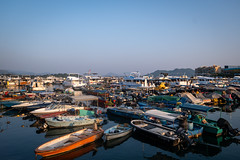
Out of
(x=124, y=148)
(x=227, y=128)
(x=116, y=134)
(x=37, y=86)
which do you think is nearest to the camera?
(x=124, y=148)

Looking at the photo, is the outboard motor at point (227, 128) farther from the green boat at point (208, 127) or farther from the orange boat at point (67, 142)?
the orange boat at point (67, 142)

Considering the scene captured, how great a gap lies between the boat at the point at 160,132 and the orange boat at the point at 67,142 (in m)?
4.91

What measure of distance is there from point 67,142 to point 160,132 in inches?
358

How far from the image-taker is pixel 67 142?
602 inches

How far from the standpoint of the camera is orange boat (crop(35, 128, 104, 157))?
1309cm

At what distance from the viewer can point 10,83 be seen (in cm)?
8906

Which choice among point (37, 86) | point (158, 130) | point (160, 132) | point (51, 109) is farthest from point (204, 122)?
point (37, 86)

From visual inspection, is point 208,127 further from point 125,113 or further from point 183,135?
point 125,113

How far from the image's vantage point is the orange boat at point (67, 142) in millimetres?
13094

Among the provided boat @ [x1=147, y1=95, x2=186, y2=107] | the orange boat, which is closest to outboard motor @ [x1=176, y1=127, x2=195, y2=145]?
the orange boat

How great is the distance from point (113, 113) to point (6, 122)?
15793mm

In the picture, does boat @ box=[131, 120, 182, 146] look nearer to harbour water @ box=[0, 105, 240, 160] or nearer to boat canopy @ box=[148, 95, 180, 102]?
harbour water @ box=[0, 105, 240, 160]

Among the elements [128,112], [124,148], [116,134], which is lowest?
[124,148]

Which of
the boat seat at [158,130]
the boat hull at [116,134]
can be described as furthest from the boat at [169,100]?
the boat hull at [116,134]
